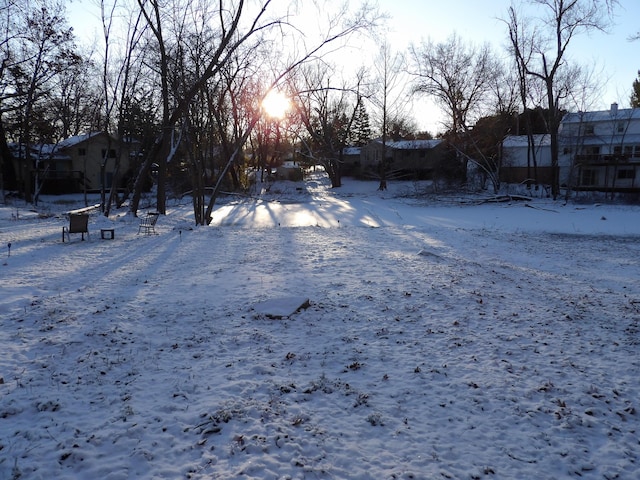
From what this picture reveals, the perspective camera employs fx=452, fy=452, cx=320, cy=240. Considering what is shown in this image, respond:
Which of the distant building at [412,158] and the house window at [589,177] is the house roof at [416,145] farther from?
the house window at [589,177]

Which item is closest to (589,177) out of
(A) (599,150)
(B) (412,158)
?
(A) (599,150)

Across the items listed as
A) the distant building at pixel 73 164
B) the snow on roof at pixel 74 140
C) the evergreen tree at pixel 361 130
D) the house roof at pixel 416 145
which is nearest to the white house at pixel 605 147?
the house roof at pixel 416 145

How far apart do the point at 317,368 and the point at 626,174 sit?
43771 mm

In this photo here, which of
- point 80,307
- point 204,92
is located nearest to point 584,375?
point 80,307

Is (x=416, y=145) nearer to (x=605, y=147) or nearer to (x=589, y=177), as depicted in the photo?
(x=589, y=177)

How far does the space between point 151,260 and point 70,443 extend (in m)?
7.47

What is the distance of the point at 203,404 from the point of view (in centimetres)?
422

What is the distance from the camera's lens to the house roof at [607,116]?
38.1 m

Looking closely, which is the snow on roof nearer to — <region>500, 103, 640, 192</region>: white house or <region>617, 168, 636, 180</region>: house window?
<region>500, 103, 640, 192</region>: white house

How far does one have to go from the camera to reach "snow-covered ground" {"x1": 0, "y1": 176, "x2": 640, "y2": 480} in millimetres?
3510

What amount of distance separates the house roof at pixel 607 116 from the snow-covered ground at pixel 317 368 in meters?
34.0

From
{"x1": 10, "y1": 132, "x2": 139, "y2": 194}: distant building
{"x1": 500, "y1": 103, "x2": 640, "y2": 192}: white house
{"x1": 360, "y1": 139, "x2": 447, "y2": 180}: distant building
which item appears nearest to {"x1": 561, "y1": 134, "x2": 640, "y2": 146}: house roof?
{"x1": 500, "y1": 103, "x2": 640, "y2": 192}: white house

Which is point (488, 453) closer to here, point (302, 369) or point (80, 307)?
point (302, 369)

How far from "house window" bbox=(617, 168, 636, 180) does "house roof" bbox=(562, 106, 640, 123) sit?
4321 millimetres
